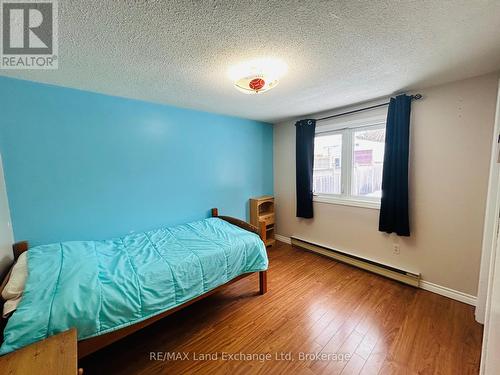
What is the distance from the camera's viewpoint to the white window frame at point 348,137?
2.51 meters

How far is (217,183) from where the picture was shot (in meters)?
3.05

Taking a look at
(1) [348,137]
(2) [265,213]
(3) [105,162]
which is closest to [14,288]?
(3) [105,162]

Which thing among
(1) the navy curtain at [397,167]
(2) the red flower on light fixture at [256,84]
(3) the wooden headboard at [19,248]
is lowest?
(3) the wooden headboard at [19,248]

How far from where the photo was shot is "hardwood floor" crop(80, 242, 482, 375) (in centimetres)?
139

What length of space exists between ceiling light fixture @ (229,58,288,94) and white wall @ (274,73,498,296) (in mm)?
1686

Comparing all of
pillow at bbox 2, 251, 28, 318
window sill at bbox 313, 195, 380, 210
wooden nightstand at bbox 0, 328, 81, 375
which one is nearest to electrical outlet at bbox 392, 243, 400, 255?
window sill at bbox 313, 195, 380, 210

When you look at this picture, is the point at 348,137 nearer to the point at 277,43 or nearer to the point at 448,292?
the point at 277,43

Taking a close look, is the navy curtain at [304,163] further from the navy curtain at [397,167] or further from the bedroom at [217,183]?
the navy curtain at [397,167]

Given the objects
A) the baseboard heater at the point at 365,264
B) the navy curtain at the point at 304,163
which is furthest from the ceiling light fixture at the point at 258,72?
the baseboard heater at the point at 365,264

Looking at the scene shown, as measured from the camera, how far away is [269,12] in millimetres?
1024

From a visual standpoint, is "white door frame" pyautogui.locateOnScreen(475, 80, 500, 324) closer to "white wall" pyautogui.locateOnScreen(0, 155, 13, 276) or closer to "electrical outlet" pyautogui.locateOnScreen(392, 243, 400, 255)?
"electrical outlet" pyautogui.locateOnScreen(392, 243, 400, 255)

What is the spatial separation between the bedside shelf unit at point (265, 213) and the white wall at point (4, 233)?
273cm

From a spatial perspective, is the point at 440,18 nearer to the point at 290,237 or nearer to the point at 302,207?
the point at 302,207

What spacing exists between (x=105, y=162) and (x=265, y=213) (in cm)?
250
